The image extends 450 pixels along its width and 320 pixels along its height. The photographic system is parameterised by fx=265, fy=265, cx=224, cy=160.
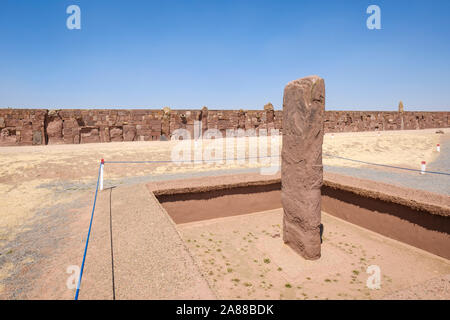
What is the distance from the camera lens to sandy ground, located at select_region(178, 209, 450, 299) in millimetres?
3363

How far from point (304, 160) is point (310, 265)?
5.11ft

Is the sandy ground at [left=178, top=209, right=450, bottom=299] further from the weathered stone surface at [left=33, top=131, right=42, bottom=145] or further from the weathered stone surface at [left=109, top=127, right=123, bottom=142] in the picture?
the weathered stone surface at [left=33, top=131, right=42, bottom=145]

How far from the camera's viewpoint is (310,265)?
391 centimetres

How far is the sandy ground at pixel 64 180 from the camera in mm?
3262

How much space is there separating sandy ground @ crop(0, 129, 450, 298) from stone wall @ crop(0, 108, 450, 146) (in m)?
3.23

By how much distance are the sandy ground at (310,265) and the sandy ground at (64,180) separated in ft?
6.41

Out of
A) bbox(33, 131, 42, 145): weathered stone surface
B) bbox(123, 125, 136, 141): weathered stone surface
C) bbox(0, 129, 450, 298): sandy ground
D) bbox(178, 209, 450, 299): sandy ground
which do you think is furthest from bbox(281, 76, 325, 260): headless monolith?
bbox(33, 131, 42, 145): weathered stone surface

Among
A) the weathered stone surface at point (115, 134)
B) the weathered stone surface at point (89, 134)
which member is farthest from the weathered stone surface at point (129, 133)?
the weathered stone surface at point (89, 134)

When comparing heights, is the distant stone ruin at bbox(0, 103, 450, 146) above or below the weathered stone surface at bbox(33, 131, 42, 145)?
above

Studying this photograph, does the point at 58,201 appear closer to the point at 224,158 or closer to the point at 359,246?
the point at 359,246

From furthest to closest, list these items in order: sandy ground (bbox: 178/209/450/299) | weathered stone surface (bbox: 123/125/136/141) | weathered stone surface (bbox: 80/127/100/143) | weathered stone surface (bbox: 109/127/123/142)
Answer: weathered stone surface (bbox: 123/125/136/141) → weathered stone surface (bbox: 109/127/123/142) → weathered stone surface (bbox: 80/127/100/143) → sandy ground (bbox: 178/209/450/299)

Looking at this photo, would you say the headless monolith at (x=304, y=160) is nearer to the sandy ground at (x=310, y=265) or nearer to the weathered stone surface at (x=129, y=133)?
the sandy ground at (x=310, y=265)

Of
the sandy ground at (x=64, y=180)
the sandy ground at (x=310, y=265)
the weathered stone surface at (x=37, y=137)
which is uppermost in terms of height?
the weathered stone surface at (x=37, y=137)

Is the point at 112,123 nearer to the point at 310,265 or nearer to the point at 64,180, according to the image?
the point at 64,180
